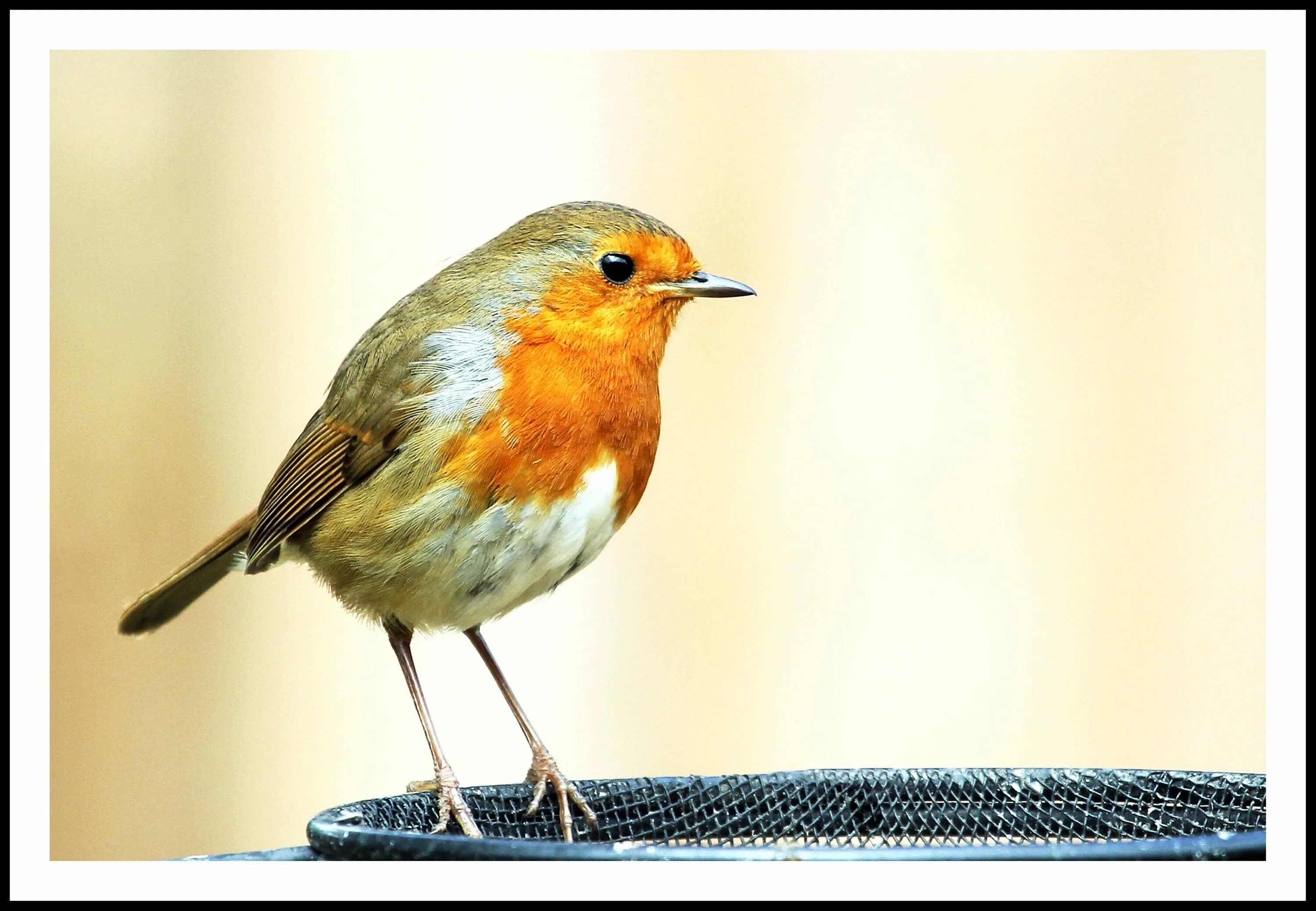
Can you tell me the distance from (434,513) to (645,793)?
641 millimetres

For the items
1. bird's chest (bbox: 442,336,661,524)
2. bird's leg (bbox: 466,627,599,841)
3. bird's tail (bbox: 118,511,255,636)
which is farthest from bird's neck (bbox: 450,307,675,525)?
bird's tail (bbox: 118,511,255,636)

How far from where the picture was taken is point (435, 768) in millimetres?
2410

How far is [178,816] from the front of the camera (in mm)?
3783

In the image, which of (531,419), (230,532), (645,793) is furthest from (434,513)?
(230,532)

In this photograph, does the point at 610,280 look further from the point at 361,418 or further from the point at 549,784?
the point at 549,784

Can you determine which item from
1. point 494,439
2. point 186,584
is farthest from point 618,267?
point 186,584

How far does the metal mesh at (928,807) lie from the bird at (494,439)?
0.18 m

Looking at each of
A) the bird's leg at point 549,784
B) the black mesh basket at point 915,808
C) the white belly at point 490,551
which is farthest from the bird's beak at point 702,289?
the black mesh basket at point 915,808

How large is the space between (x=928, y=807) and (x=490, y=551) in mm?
901

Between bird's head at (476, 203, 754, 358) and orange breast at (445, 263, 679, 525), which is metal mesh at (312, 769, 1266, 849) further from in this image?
bird's head at (476, 203, 754, 358)

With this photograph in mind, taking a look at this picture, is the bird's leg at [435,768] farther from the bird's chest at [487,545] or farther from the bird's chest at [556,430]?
the bird's chest at [556,430]

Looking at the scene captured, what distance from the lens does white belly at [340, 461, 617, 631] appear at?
2.29m

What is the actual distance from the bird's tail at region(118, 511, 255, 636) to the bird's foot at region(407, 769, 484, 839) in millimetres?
875

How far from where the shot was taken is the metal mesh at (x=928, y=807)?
218 centimetres
